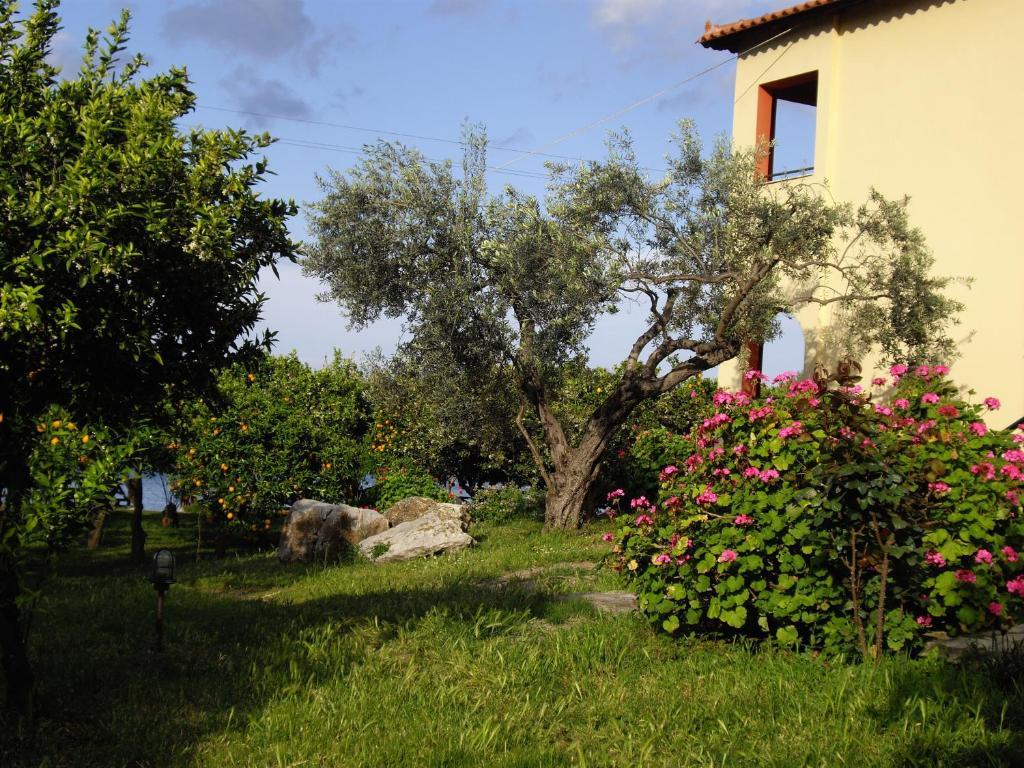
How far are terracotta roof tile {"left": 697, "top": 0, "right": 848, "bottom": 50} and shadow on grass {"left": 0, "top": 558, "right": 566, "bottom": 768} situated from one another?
11714mm

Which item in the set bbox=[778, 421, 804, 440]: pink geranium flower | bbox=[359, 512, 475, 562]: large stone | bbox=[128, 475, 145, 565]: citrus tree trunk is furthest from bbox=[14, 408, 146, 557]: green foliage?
bbox=[128, 475, 145, 565]: citrus tree trunk

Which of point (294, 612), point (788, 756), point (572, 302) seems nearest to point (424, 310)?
point (572, 302)

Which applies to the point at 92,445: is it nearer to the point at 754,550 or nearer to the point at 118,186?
the point at 118,186

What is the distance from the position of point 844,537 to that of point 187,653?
4.74 meters

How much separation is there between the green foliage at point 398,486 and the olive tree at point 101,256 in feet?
30.4

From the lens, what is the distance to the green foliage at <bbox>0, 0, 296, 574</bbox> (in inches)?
201

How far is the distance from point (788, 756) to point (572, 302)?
8.22m

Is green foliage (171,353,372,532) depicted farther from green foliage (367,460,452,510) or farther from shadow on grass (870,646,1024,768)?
shadow on grass (870,646,1024,768)

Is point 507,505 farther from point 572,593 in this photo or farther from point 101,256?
point 101,256

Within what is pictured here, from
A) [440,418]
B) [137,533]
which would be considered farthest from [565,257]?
[137,533]

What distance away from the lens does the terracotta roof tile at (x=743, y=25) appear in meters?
15.8

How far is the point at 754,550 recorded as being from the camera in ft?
20.9

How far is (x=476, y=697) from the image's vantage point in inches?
228

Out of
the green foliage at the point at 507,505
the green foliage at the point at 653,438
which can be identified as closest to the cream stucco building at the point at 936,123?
the green foliage at the point at 653,438
